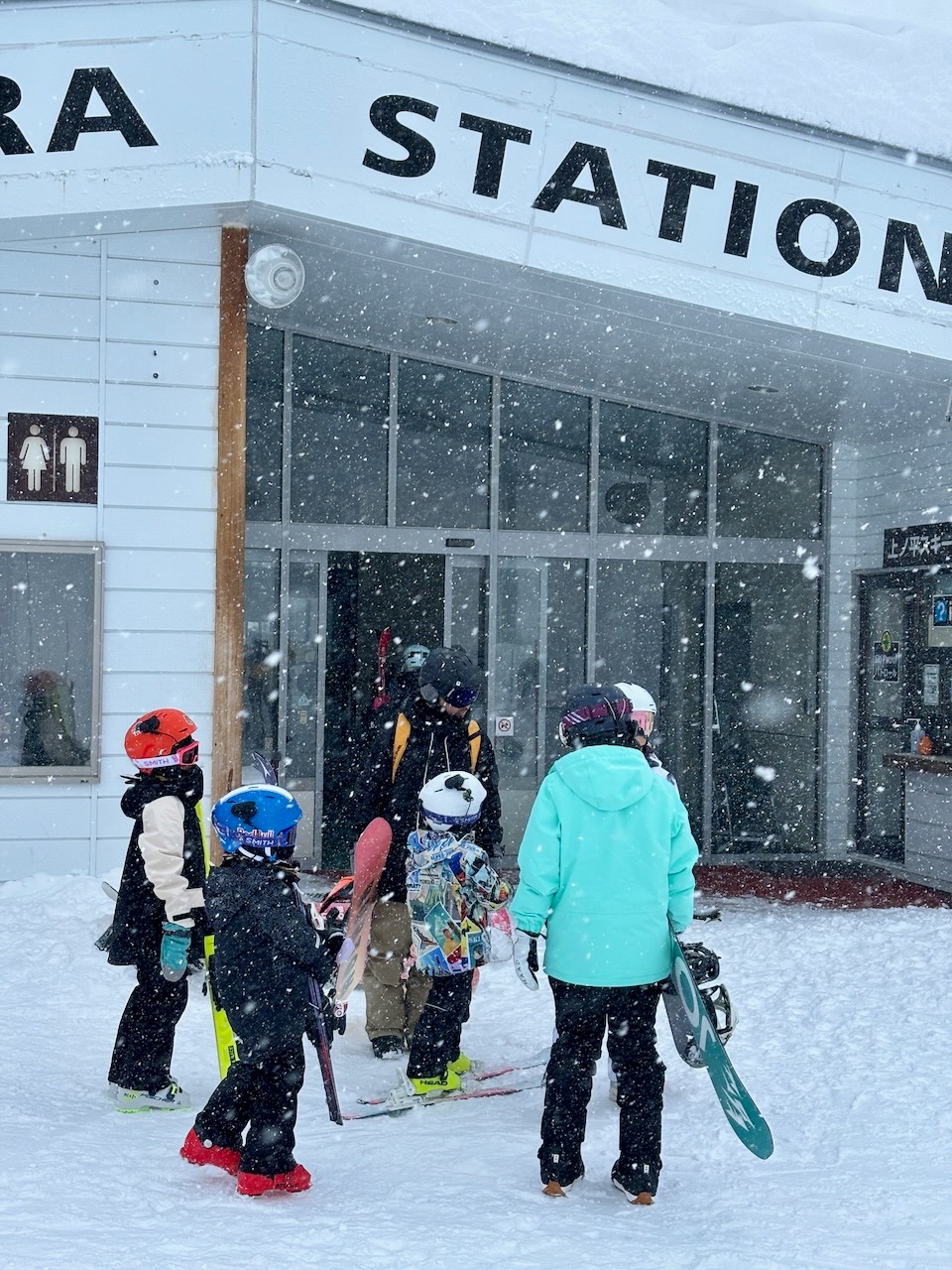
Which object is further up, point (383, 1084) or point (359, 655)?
point (359, 655)

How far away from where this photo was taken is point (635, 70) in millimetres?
7387

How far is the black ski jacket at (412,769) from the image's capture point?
16.7ft

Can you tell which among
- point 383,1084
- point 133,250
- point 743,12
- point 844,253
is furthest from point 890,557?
point 383,1084

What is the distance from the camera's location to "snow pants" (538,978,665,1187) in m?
3.79

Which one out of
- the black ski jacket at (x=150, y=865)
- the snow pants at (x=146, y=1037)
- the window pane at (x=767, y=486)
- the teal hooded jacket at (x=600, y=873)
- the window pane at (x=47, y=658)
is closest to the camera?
the teal hooded jacket at (x=600, y=873)

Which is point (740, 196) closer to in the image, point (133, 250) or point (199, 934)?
point (133, 250)

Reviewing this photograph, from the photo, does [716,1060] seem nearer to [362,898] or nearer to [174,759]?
[362,898]

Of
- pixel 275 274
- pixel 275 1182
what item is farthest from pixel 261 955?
pixel 275 274

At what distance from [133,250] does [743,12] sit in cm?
415

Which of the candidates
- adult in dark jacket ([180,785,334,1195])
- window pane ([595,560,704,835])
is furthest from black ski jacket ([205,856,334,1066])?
window pane ([595,560,704,835])

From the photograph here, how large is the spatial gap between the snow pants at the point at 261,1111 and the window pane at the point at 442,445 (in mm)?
6356

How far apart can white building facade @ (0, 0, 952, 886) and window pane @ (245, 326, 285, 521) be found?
26 millimetres

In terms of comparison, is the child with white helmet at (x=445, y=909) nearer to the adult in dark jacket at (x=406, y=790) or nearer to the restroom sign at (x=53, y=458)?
the adult in dark jacket at (x=406, y=790)

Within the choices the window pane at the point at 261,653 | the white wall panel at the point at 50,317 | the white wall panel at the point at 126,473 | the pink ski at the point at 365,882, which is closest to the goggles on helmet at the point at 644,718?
the pink ski at the point at 365,882
